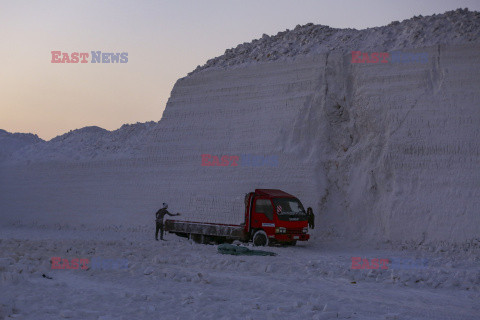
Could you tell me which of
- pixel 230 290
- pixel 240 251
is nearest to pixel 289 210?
pixel 240 251

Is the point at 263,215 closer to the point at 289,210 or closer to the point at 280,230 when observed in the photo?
the point at 280,230

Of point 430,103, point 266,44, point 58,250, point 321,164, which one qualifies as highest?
point 266,44

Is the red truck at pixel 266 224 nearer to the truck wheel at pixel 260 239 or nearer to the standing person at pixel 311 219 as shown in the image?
the truck wheel at pixel 260 239

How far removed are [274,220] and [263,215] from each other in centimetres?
42

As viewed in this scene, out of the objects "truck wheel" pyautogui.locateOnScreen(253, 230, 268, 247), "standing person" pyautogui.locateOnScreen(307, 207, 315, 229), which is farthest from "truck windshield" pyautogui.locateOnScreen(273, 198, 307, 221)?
"standing person" pyautogui.locateOnScreen(307, 207, 315, 229)

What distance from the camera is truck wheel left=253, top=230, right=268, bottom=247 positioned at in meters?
16.7

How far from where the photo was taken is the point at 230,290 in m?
8.84

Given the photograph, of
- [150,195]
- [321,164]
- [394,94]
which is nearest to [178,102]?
[150,195]

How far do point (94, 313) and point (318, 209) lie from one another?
46.6 ft

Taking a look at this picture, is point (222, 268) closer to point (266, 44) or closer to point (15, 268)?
point (15, 268)

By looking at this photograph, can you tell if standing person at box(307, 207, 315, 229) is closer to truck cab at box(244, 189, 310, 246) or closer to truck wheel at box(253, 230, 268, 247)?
truck cab at box(244, 189, 310, 246)

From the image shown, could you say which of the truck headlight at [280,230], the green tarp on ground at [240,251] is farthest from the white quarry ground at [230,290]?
the truck headlight at [280,230]

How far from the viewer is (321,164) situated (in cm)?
2109

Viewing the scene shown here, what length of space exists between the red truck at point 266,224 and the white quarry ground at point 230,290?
11.3 feet
